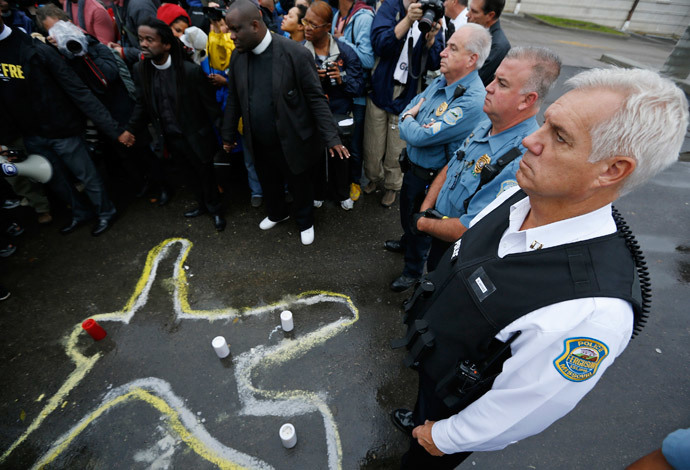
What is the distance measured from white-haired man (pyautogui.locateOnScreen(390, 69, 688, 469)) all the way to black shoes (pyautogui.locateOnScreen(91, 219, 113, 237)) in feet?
14.3

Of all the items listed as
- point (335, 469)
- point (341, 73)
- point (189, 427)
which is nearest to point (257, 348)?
point (189, 427)

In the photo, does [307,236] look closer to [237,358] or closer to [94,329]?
[237,358]

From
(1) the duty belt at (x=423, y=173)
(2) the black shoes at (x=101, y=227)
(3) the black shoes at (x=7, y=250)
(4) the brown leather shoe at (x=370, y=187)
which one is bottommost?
(3) the black shoes at (x=7, y=250)

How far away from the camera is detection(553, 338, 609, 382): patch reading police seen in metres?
0.98

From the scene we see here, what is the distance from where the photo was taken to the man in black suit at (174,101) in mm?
3090

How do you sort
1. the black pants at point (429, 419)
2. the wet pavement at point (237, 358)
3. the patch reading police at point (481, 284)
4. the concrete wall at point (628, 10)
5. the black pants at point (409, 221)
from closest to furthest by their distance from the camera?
the patch reading police at point (481, 284), the black pants at point (429, 419), the wet pavement at point (237, 358), the black pants at point (409, 221), the concrete wall at point (628, 10)

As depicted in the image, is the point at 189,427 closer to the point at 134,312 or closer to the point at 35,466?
the point at 35,466

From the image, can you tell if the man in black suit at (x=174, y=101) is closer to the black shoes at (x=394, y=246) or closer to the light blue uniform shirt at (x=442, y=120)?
the light blue uniform shirt at (x=442, y=120)

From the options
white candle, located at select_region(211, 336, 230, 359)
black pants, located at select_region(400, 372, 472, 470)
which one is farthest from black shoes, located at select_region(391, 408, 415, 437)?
white candle, located at select_region(211, 336, 230, 359)

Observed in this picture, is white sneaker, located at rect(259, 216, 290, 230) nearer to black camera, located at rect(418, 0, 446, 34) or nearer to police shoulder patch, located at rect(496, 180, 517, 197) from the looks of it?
black camera, located at rect(418, 0, 446, 34)

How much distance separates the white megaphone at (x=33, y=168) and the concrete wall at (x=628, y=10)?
27125 mm

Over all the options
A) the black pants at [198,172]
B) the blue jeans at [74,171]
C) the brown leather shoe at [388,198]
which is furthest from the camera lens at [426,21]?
the blue jeans at [74,171]

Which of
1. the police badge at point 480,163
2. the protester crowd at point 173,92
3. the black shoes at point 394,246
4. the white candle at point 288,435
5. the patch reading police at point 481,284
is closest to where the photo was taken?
the patch reading police at point 481,284

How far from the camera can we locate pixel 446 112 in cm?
246
